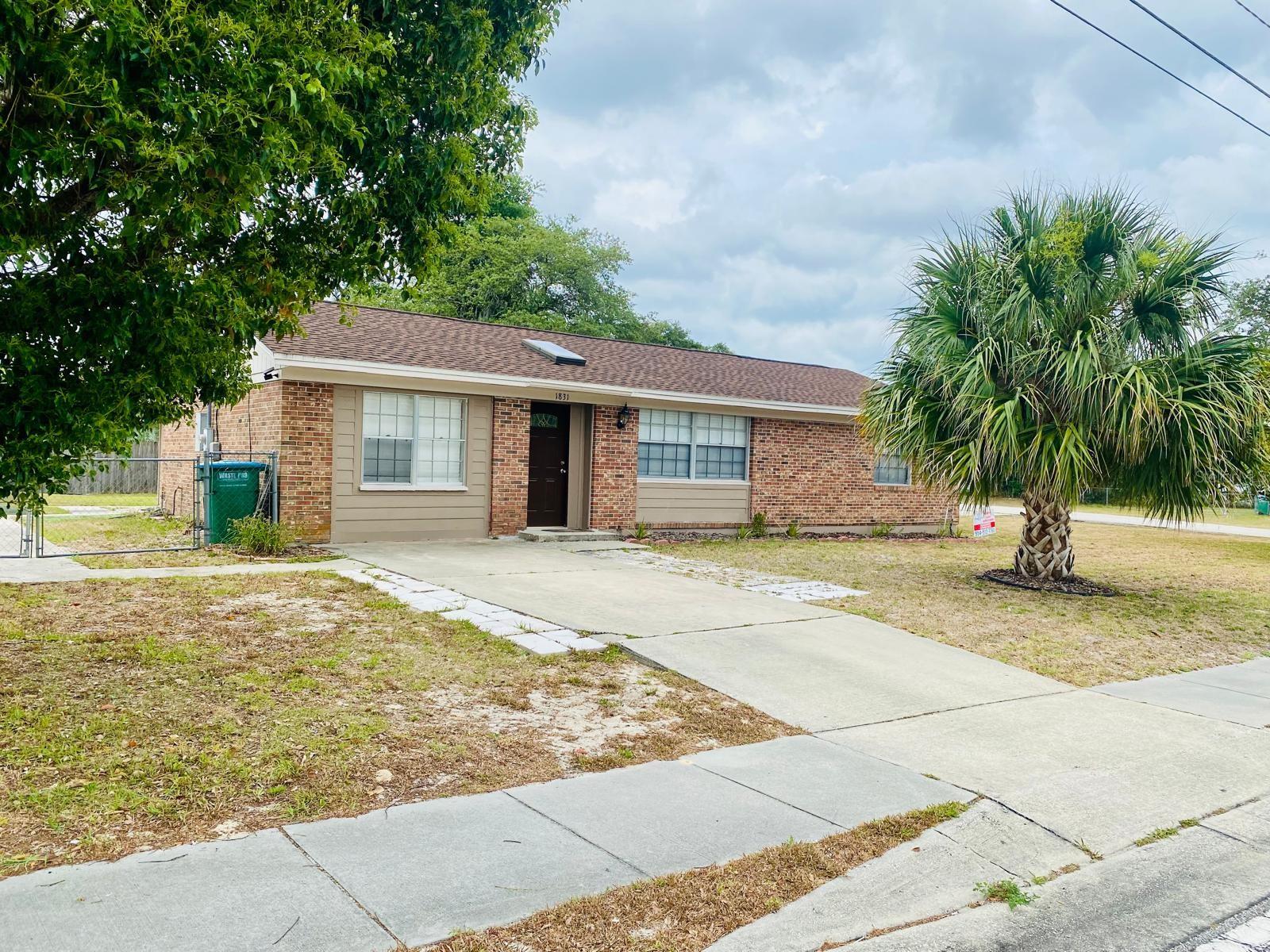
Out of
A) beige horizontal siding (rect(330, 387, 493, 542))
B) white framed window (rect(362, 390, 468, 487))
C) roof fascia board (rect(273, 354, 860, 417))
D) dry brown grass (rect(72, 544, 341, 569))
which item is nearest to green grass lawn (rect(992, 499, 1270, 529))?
roof fascia board (rect(273, 354, 860, 417))

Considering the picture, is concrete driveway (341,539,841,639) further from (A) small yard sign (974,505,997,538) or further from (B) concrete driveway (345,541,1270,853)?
(A) small yard sign (974,505,997,538)

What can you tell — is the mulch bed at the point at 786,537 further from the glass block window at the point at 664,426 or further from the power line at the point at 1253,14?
the power line at the point at 1253,14

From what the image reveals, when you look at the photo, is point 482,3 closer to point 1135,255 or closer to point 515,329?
point 1135,255

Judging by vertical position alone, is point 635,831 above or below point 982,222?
below

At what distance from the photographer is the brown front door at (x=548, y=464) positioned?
1578 centimetres

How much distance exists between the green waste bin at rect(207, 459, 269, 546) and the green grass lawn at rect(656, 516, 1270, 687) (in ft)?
20.2

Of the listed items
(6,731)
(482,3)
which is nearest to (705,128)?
(482,3)

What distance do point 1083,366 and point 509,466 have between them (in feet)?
27.8

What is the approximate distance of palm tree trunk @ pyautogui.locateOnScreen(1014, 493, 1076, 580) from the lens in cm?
1234

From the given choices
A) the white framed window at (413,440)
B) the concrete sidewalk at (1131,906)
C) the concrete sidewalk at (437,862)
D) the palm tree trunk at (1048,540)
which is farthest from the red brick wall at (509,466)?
the concrete sidewalk at (1131,906)

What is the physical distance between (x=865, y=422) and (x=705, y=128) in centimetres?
1152

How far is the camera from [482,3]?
605cm

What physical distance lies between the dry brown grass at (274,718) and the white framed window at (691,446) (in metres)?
8.87

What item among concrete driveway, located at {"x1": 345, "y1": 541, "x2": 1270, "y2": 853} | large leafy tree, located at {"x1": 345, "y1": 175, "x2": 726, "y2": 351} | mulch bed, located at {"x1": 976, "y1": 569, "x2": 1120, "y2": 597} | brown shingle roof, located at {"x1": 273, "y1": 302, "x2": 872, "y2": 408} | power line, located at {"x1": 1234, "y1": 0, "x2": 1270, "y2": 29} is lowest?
concrete driveway, located at {"x1": 345, "y1": 541, "x2": 1270, "y2": 853}
